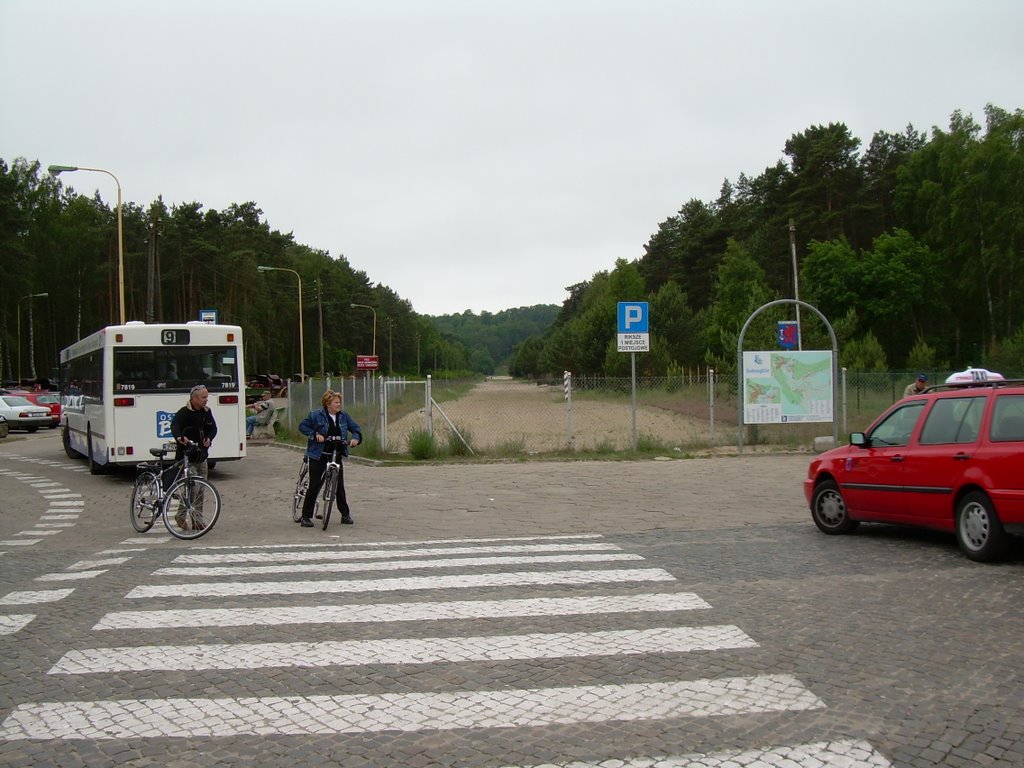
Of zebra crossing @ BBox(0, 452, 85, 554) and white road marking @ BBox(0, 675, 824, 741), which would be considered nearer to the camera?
white road marking @ BBox(0, 675, 824, 741)

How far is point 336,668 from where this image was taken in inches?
221

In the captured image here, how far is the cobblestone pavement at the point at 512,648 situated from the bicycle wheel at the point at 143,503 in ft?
0.94

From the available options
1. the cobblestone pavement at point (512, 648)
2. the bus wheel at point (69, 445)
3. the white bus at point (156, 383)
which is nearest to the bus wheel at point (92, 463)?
the white bus at point (156, 383)

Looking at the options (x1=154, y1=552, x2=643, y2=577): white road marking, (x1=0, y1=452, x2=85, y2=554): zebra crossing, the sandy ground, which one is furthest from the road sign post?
(x1=154, y1=552, x2=643, y2=577): white road marking

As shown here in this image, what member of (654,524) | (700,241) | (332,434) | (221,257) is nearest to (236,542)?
(332,434)

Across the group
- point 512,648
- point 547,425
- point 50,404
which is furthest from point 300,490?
point 50,404

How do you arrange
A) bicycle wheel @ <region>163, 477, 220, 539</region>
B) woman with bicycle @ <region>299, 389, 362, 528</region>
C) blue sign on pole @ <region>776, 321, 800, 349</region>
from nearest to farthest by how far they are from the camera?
1. bicycle wheel @ <region>163, 477, 220, 539</region>
2. woman with bicycle @ <region>299, 389, 362, 528</region>
3. blue sign on pole @ <region>776, 321, 800, 349</region>

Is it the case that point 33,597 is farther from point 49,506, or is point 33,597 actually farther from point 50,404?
point 50,404

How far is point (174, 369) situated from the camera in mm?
17781

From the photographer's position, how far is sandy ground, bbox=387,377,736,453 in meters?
22.8

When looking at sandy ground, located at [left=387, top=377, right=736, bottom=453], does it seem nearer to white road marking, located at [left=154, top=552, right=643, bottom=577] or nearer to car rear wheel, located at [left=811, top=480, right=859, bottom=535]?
car rear wheel, located at [left=811, top=480, right=859, bottom=535]

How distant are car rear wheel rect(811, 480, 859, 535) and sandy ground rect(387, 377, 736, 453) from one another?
10.8 m

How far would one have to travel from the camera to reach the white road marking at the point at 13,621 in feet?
21.7

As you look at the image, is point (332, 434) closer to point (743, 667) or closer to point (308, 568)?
point (308, 568)
